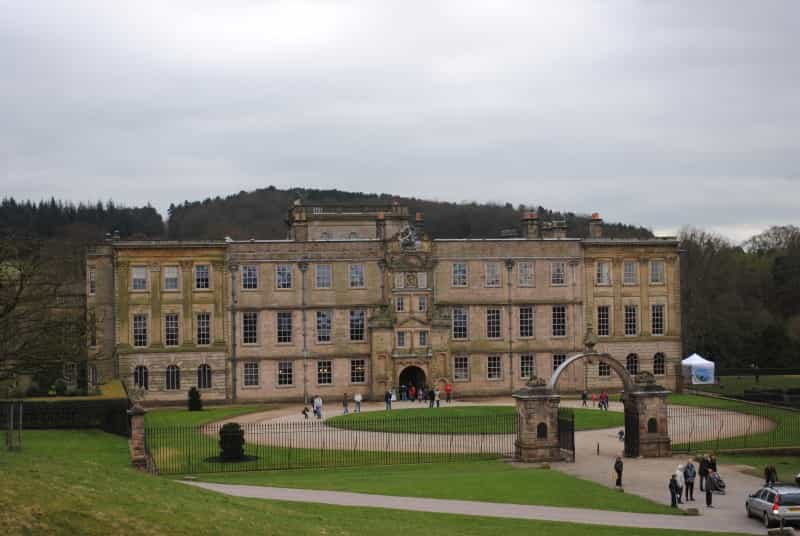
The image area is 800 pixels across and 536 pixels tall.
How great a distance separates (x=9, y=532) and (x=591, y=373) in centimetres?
5280

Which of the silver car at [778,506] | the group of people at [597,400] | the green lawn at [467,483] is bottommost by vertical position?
the group of people at [597,400]

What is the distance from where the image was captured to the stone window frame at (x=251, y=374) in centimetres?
6156

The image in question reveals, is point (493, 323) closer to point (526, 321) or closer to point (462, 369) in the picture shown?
point (526, 321)

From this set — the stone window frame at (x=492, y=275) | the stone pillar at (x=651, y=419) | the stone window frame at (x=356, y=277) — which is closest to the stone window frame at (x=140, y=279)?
the stone window frame at (x=356, y=277)

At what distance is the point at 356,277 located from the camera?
62.8 meters

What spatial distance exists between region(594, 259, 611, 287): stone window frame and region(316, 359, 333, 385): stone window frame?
17977 mm

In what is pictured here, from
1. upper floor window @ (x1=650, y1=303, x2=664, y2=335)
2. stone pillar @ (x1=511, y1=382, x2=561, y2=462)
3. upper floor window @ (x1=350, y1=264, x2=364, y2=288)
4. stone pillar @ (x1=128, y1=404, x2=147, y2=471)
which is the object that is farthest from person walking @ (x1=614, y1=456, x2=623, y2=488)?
upper floor window @ (x1=650, y1=303, x2=664, y2=335)

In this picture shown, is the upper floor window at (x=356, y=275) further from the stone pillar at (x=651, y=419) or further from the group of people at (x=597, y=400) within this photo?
the stone pillar at (x=651, y=419)

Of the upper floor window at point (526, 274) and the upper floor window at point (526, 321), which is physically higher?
the upper floor window at point (526, 274)

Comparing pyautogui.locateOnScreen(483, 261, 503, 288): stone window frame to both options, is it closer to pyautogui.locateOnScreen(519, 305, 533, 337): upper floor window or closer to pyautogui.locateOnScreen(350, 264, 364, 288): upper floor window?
pyautogui.locateOnScreen(519, 305, 533, 337): upper floor window

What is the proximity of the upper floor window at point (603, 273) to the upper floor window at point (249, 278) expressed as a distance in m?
22.0

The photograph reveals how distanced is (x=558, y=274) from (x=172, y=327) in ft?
80.1

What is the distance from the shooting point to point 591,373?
6531 centimetres

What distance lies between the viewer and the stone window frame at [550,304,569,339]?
64.7 meters
